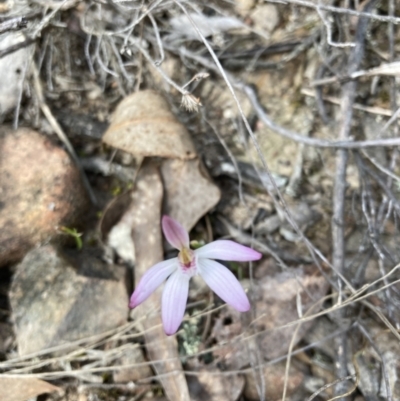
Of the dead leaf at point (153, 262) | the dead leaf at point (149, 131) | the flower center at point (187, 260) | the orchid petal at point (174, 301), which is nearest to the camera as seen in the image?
the orchid petal at point (174, 301)

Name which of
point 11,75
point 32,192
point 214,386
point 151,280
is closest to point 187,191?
point 151,280

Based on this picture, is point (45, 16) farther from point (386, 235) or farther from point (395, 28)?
point (386, 235)

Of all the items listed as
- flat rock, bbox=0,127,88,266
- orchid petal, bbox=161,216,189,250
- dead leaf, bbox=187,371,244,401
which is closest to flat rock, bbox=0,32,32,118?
flat rock, bbox=0,127,88,266

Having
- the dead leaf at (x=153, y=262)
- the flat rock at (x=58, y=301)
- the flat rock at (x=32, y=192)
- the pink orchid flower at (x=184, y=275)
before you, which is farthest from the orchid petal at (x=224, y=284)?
the flat rock at (x=32, y=192)

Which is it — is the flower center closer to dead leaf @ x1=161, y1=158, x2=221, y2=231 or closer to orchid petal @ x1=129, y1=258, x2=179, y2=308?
orchid petal @ x1=129, y1=258, x2=179, y2=308

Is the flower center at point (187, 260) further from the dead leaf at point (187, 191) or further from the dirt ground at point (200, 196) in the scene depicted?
the dead leaf at point (187, 191)

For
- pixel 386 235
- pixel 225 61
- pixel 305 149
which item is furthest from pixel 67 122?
pixel 386 235
